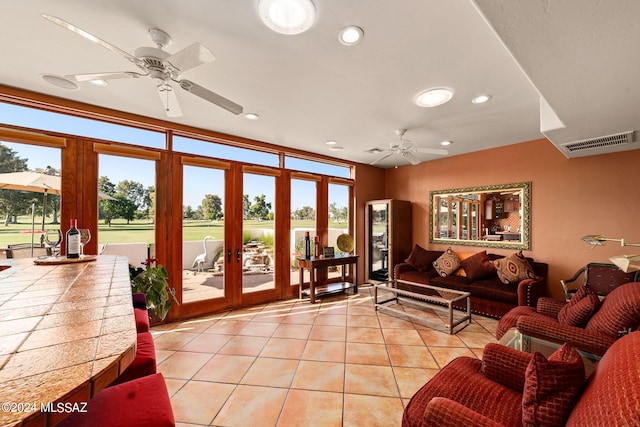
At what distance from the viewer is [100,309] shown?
0.95 meters

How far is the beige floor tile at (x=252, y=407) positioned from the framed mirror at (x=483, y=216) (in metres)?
4.11

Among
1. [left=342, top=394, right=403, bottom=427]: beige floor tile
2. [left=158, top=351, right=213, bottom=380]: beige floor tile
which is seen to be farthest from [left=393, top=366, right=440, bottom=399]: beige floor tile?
[left=158, top=351, right=213, bottom=380]: beige floor tile

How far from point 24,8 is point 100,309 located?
2.02 m

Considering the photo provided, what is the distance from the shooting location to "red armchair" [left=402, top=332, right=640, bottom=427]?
815 mm

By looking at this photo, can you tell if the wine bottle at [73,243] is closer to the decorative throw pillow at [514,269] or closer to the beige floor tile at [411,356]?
the beige floor tile at [411,356]

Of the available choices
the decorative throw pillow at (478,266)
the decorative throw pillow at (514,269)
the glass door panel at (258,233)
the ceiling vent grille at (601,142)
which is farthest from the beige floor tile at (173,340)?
the ceiling vent grille at (601,142)

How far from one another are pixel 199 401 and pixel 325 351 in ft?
4.07

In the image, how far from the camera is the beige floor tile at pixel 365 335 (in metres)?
3.03

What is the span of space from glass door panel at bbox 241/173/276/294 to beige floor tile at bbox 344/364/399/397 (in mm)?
2286

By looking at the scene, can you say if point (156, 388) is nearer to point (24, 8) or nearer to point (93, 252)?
point (24, 8)

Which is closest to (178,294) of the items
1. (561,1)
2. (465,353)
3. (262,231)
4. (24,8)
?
(262,231)

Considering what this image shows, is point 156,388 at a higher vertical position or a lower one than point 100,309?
lower

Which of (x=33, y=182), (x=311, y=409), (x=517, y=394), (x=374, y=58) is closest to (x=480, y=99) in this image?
(x=374, y=58)

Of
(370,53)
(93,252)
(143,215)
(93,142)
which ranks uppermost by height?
(370,53)
